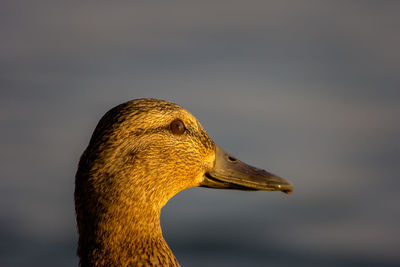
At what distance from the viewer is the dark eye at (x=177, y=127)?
452 cm

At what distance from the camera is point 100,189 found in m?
4.01

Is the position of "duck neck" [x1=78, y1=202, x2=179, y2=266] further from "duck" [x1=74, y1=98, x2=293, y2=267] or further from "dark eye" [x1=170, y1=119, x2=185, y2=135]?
"dark eye" [x1=170, y1=119, x2=185, y2=135]

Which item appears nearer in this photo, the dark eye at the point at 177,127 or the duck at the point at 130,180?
the duck at the point at 130,180

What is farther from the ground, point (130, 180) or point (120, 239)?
point (130, 180)

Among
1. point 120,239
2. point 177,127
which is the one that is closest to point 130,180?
point 120,239

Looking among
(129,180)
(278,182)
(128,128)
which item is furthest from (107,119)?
(278,182)

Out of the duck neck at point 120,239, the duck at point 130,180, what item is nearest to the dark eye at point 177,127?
the duck at point 130,180

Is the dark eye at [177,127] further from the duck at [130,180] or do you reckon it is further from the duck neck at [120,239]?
the duck neck at [120,239]

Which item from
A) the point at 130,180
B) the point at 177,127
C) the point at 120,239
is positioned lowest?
the point at 120,239

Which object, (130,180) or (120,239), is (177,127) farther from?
(120,239)

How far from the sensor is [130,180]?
13.5 feet

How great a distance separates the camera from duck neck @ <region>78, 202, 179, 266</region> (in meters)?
4.05

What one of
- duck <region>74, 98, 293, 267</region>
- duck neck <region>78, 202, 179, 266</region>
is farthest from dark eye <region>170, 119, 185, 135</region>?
duck neck <region>78, 202, 179, 266</region>

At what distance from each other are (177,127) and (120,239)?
962 mm
